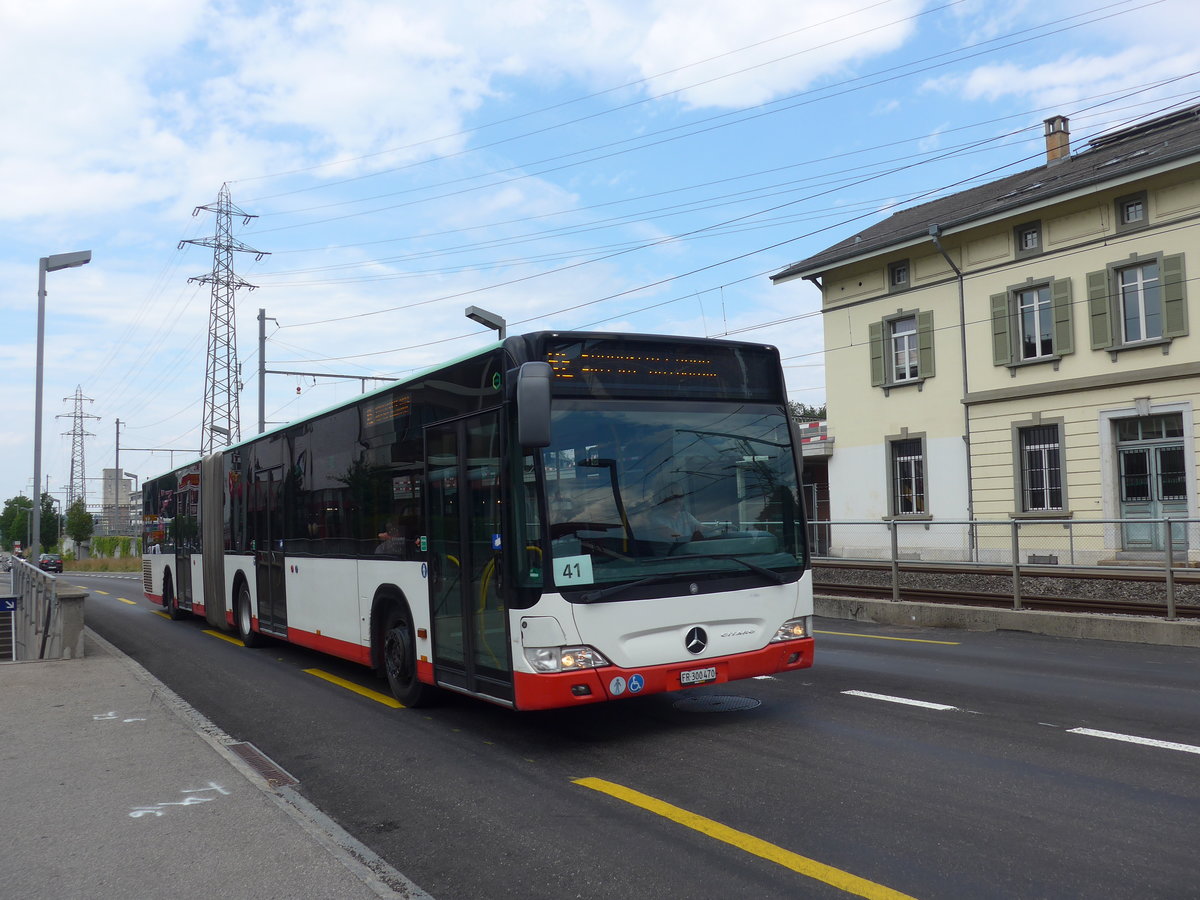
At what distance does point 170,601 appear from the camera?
19.9m

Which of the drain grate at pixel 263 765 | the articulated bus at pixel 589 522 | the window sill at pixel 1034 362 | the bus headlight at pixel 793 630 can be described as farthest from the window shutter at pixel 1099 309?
the drain grate at pixel 263 765

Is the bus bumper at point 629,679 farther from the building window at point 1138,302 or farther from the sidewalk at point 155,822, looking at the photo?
the building window at point 1138,302

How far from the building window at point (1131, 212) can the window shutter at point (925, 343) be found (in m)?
5.52

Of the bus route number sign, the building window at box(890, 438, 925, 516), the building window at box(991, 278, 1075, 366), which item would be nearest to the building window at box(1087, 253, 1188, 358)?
the building window at box(991, 278, 1075, 366)

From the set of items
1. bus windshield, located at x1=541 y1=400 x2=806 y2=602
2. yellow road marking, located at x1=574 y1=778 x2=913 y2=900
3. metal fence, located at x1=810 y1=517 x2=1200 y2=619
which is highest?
bus windshield, located at x1=541 y1=400 x2=806 y2=602

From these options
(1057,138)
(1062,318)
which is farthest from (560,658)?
(1057,138)

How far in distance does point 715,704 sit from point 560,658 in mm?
2286

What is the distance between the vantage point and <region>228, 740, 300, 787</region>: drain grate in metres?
6.50

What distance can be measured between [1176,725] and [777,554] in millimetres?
2976

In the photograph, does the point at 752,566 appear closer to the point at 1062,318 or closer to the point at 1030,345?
the point at 1062,318

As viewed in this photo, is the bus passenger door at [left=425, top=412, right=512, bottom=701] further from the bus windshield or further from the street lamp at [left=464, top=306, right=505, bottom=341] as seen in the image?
the street lamp at [left=464, top=306, right=505, bottom=341]

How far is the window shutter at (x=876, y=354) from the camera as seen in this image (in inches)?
1164

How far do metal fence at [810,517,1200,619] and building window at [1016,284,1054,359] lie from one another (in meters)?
10.3

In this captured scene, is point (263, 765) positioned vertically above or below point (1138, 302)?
below
